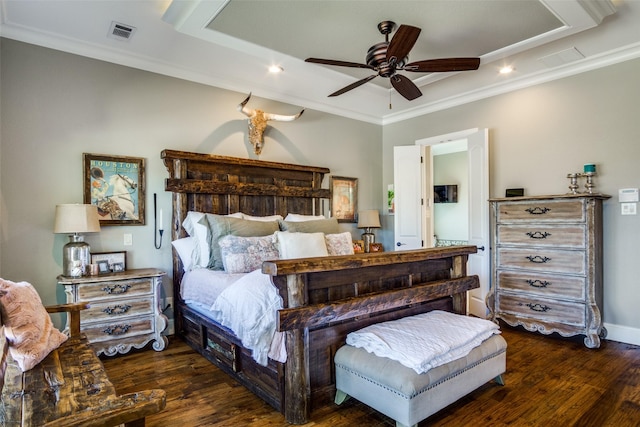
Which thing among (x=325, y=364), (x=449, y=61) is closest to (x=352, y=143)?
(x=449, y=61)

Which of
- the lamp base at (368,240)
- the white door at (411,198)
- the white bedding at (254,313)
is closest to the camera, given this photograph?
the white bedding at (254,313)

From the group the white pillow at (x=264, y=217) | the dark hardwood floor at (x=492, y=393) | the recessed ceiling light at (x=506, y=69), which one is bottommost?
the dark hardwood floor at (x=492, y=393)

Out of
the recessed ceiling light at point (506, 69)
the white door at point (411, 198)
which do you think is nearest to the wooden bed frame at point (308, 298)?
the white door at point (411, 198)

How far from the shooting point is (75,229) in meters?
2.96

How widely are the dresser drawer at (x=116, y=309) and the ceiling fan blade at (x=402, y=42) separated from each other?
9.35 feet

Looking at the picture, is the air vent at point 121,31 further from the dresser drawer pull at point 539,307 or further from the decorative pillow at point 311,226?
the dresser drawer pull at point 539,307

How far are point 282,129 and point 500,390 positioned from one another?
359cm

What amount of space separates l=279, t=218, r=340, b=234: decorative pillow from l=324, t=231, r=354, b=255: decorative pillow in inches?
7.2

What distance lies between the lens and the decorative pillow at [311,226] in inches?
153

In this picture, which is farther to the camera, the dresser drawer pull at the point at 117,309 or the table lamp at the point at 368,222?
the table lamp at the point at 368,222

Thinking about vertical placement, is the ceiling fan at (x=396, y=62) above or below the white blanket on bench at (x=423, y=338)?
above

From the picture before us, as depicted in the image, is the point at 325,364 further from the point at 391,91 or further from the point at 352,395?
the point at 391,91

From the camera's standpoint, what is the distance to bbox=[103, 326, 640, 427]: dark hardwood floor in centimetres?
217

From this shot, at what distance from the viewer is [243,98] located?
4344mm
